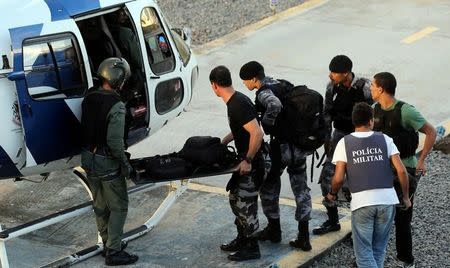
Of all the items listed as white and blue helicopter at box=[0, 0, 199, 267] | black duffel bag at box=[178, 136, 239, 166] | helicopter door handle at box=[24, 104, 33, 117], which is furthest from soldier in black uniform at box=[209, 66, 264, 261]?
helicopter door handle at box=[24, 104, 33, 117]

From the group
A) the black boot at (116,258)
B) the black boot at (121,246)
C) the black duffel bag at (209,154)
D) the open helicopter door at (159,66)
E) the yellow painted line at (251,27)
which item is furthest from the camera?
the yellow painted line at (251,27)

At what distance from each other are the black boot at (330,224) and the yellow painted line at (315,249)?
0.13 feet

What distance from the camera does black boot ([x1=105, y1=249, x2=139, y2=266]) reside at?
796cm

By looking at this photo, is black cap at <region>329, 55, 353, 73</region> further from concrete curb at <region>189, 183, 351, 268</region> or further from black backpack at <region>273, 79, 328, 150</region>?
concrete curb at <region>189, 183, 351, 268</region>

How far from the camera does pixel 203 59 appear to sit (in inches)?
567

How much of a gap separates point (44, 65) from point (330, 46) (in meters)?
7.67

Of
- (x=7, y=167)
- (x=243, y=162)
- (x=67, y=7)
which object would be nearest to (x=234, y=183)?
(x=243, y=162)

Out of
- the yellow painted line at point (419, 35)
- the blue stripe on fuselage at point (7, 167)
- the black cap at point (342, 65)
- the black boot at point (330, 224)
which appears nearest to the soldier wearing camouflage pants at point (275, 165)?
the black boot at point (330, 224)

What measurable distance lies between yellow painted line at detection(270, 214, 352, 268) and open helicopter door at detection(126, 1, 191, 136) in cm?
194

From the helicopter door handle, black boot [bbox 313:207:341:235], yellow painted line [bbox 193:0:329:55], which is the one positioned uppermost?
the helicopter door handle

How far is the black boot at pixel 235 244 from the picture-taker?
26.3ft

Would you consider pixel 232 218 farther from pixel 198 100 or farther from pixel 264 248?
pixel 198 100

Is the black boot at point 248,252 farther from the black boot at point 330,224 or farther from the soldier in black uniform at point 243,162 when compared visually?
the black boot at point 330,224

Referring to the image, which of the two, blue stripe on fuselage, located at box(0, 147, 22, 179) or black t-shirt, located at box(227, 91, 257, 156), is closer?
black t-shirt, located at box(227, 91, 257, 156)
